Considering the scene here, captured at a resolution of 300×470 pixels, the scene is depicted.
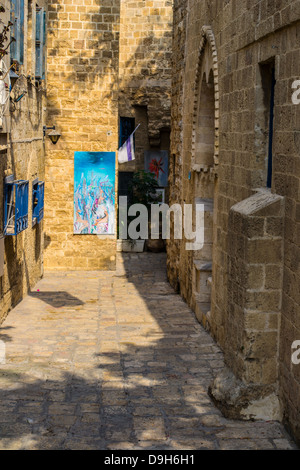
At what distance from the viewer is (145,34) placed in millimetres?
17562

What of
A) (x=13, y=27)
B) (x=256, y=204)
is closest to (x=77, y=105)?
(x=13, y=27)

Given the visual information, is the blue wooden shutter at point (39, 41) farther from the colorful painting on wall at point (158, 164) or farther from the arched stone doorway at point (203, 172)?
the colorful painting on wall at point (158, 164)

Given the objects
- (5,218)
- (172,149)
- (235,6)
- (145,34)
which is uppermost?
(145,34)

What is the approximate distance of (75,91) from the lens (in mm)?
14797

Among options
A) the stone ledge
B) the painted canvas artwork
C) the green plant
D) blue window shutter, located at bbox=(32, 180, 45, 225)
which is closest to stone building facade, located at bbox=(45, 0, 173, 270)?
the painted canvas artwork

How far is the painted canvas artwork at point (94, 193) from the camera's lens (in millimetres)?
14953

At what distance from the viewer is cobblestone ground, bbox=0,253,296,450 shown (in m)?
5.86

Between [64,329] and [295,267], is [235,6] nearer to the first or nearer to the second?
[295,267]

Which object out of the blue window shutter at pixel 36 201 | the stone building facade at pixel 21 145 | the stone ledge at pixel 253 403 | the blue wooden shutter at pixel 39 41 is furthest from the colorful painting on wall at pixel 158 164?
the stone ledge at pixel 253 403

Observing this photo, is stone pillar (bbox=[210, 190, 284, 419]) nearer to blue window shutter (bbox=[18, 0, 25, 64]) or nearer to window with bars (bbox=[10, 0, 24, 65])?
window with bars (bbox=[10, 0, 24, 65])

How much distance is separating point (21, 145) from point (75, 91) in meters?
3.87

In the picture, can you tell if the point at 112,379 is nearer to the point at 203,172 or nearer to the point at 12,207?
the point at 12,207
